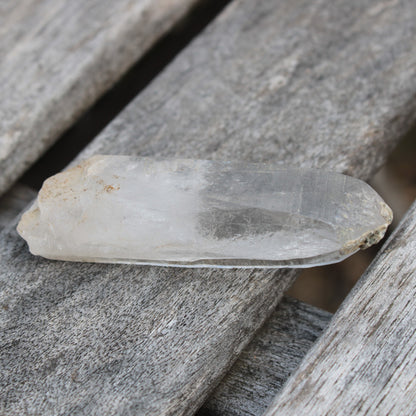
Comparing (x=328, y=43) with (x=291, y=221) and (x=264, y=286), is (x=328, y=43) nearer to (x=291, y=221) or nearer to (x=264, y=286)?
(x=291, y=221)

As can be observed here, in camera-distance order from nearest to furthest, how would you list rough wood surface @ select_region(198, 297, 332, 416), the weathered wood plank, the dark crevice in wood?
rough wood surface @ select_region(198, 297, 332, 416)
the weathered wood plank
the dark crevice in wood

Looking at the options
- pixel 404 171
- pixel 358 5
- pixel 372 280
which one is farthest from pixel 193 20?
pixel 372 280

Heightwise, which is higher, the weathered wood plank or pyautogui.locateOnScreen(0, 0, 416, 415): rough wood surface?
pyautogui.locateOnScreen(0, 0, 416, 415): rough wood surface

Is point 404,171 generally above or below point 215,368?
above

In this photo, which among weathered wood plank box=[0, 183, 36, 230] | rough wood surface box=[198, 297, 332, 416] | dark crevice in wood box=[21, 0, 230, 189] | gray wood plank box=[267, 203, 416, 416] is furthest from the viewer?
dark crevice in wood box=[21, 0, 230, 189]

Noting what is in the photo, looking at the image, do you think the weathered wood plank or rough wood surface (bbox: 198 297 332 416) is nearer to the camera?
rough wood surface (bbox: 198 297 332 416)

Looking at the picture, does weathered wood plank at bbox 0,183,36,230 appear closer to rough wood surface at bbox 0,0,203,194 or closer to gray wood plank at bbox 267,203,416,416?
rough wood surface at bbox 0,0,203,194

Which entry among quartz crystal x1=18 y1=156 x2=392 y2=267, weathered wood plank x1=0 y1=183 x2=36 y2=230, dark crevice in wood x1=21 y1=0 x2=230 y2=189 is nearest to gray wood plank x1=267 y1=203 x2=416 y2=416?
quartz crystal x1=18 y1=156 x2=392 y2=267

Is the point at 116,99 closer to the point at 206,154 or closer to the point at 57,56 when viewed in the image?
the point at 57,56
